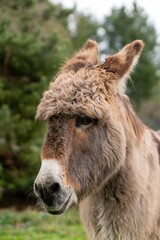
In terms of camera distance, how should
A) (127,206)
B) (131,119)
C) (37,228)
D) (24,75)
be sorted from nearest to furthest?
(127,206) → (131,119) → (37,228) → (24,75)

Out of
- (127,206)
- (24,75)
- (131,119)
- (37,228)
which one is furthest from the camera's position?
(24,75)

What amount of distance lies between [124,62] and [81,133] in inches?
30.0

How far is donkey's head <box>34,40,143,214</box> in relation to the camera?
3.68 metres

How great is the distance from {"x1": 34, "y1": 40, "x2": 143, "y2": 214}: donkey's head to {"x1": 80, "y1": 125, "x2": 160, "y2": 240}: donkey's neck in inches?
7.3

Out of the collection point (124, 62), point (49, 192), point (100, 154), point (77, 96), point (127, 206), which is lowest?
point (127, 206)

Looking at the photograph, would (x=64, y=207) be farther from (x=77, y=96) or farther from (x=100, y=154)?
(x=77, y=96)

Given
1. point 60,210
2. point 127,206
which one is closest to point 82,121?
point 60,210

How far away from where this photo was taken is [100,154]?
12.9 feet

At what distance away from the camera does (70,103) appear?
386cm

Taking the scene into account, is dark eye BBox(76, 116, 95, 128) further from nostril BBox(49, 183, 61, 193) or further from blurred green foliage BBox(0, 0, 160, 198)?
blurred green foliage BBox(0, 0, 160, 198)

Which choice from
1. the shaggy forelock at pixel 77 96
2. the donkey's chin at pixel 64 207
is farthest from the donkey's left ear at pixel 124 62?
the donkey's chin at pixel 64 207

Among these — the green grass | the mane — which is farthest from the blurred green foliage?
the mane

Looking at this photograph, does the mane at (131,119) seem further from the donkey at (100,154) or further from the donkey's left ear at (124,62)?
the donkey's left ear at (124,62)

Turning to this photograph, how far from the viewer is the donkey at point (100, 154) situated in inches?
148
